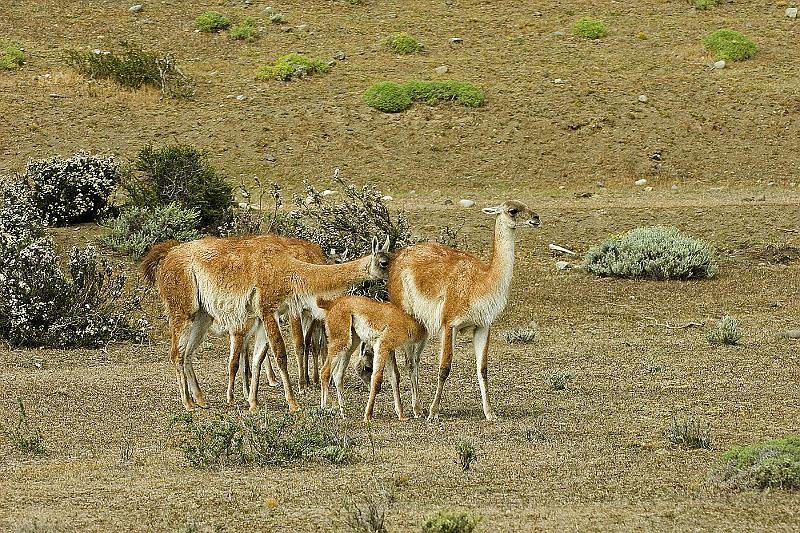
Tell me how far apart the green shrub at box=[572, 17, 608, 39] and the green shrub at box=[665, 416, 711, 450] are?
23.7 m

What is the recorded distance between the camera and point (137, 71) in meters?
30.1

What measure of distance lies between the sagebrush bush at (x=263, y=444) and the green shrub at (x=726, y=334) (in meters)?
5.93

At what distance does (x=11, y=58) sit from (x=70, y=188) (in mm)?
11281

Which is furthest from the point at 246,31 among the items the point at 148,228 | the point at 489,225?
the point at 148,228

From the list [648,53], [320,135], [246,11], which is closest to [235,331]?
[320,135]

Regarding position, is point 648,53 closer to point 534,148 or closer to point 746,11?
point 746,11

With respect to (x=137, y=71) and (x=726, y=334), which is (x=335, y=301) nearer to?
(x=726, y=334)

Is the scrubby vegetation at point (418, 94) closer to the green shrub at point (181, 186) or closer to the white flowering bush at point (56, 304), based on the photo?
the green shrub at point (181, 186)

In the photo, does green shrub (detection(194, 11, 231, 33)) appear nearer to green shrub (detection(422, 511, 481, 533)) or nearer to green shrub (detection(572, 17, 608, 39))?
green shrub (detection(572, 17, 608, 39))

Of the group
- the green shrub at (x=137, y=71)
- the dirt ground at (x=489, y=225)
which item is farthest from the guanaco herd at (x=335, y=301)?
the green shrub at (x=137, y=71)

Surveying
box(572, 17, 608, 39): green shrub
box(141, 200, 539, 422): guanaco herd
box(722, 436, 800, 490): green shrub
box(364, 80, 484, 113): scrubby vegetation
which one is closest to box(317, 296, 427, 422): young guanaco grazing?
box(141, 200, 539, 422): guanaco herd

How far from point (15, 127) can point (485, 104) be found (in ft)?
31.9

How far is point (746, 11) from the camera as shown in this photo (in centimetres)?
3409

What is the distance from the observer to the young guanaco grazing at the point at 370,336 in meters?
10.7
